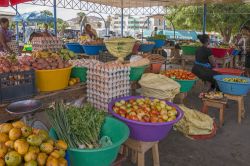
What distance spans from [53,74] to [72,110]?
481 mm

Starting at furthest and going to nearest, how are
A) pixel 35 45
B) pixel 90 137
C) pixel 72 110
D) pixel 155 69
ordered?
1. pixel 35 45
2. pixel 155 69
3. pixel 72 110
4. pixel 90 137

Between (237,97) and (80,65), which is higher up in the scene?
(80,65)

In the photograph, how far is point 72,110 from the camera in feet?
7.26

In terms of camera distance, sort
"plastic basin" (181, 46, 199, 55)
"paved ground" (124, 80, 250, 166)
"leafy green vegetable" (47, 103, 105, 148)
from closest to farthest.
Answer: "leafy green vegetable" (47, 103, 105, 148) < "paved ground" (124, 80, 250, 166) < "plastic basin" (181, 46, 199, 55)

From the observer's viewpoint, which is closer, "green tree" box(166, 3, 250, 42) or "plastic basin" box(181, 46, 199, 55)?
"plastic basin" box(181, 46, 199, 55)

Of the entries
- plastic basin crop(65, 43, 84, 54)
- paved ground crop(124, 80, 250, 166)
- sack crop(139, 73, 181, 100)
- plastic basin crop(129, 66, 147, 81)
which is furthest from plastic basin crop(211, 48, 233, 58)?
plastic basin crop(129, 66, 147, 81)

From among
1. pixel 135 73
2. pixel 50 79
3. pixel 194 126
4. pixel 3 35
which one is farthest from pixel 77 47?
pixel 50 79

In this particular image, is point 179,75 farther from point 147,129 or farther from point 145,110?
point 147,129

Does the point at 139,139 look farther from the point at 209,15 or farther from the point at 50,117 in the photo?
the point at 209,15

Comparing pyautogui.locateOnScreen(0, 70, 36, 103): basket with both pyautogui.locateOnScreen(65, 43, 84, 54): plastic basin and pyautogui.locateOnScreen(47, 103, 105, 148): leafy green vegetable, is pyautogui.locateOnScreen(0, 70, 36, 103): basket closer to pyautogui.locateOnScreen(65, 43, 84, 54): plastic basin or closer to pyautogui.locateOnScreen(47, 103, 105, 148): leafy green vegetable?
pyautogui.locateOnScreen(47, 103, 105, 148): leafy green vegetable

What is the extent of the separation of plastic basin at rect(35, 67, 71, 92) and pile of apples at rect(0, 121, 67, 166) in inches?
32.3

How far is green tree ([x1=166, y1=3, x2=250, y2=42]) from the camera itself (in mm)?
16562

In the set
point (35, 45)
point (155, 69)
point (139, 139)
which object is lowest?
point (139, 139)

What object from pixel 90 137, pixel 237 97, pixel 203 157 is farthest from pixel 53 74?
pixel 237 97
